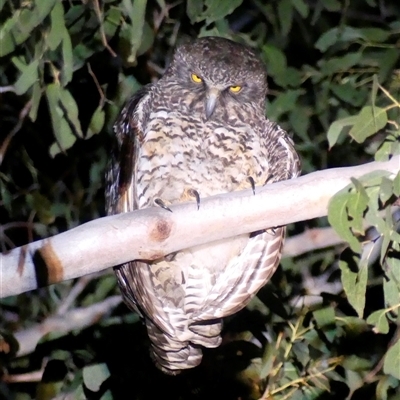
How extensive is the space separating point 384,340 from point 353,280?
3.19 feet

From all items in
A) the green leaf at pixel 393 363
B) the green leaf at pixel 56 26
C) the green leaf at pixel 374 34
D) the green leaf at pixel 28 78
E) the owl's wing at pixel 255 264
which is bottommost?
the owl's wing at pixel 255 264

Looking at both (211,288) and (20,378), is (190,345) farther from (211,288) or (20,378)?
(20,378)

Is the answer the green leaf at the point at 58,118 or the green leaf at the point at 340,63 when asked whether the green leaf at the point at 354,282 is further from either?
the green leaf at the point at 340,63

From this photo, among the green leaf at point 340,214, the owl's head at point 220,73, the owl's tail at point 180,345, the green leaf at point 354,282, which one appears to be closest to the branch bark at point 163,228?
the green leaf at point 340,214

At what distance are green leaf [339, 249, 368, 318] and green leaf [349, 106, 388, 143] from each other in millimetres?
251

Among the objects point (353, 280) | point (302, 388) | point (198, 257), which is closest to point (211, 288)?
point (198, 257)

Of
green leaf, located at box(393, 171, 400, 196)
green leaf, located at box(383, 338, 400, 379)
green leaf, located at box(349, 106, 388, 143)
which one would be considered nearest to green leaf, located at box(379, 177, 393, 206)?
green leaf, located at box(393, 171, 400, 196)

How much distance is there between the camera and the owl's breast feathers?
228 centimetres

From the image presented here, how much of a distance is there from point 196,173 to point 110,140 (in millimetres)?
809

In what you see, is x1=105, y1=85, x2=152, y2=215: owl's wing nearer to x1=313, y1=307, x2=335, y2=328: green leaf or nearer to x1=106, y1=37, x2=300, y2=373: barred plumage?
x1=106, y1=37, x2=300, y2=373: barred plumage

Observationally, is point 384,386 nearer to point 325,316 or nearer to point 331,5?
point 325,316

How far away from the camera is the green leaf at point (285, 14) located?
2336mm

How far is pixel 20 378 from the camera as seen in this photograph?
9.54 ft

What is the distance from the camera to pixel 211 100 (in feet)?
7.96
